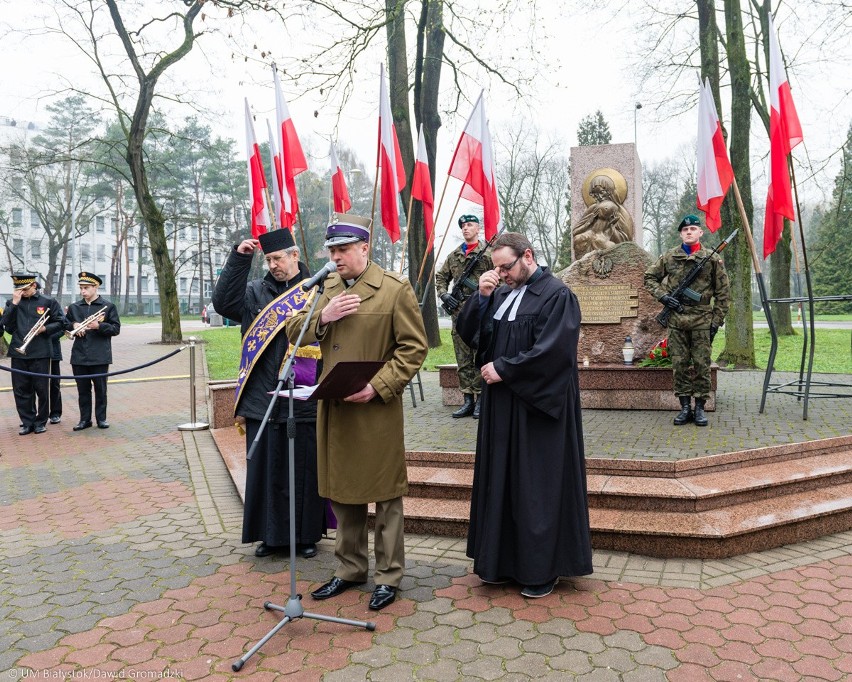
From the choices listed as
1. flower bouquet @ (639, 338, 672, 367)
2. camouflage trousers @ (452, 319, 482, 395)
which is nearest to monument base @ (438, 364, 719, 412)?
flower bouquet @ (639, 338, 672, 367)

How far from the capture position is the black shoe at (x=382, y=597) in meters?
3.59

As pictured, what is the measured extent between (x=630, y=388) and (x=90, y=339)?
275 inches

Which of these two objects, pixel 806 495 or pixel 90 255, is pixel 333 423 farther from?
pixel 90 255

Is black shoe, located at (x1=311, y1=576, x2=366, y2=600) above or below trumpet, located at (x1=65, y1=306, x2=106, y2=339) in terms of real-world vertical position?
below

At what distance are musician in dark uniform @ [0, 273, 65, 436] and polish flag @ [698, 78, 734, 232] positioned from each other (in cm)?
817

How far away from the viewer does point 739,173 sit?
13188 mm

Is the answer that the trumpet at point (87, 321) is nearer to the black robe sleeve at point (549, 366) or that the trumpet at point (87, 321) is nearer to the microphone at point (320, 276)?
the microphone at point (320, 276)

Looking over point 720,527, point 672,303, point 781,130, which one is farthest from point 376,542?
point 781,130

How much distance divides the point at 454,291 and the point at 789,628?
4.74m

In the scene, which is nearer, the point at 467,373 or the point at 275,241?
the point at 275,241

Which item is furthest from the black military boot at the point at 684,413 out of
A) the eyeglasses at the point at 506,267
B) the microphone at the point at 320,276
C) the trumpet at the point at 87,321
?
the trumpet at the point at 87,321

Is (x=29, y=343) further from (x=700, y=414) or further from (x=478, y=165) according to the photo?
(x=700, y=414)

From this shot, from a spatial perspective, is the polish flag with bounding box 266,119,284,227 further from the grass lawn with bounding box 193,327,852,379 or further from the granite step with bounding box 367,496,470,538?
the grass lawn with bounding box 193,327,852,379

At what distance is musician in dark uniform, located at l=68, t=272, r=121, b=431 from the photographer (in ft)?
29.7
